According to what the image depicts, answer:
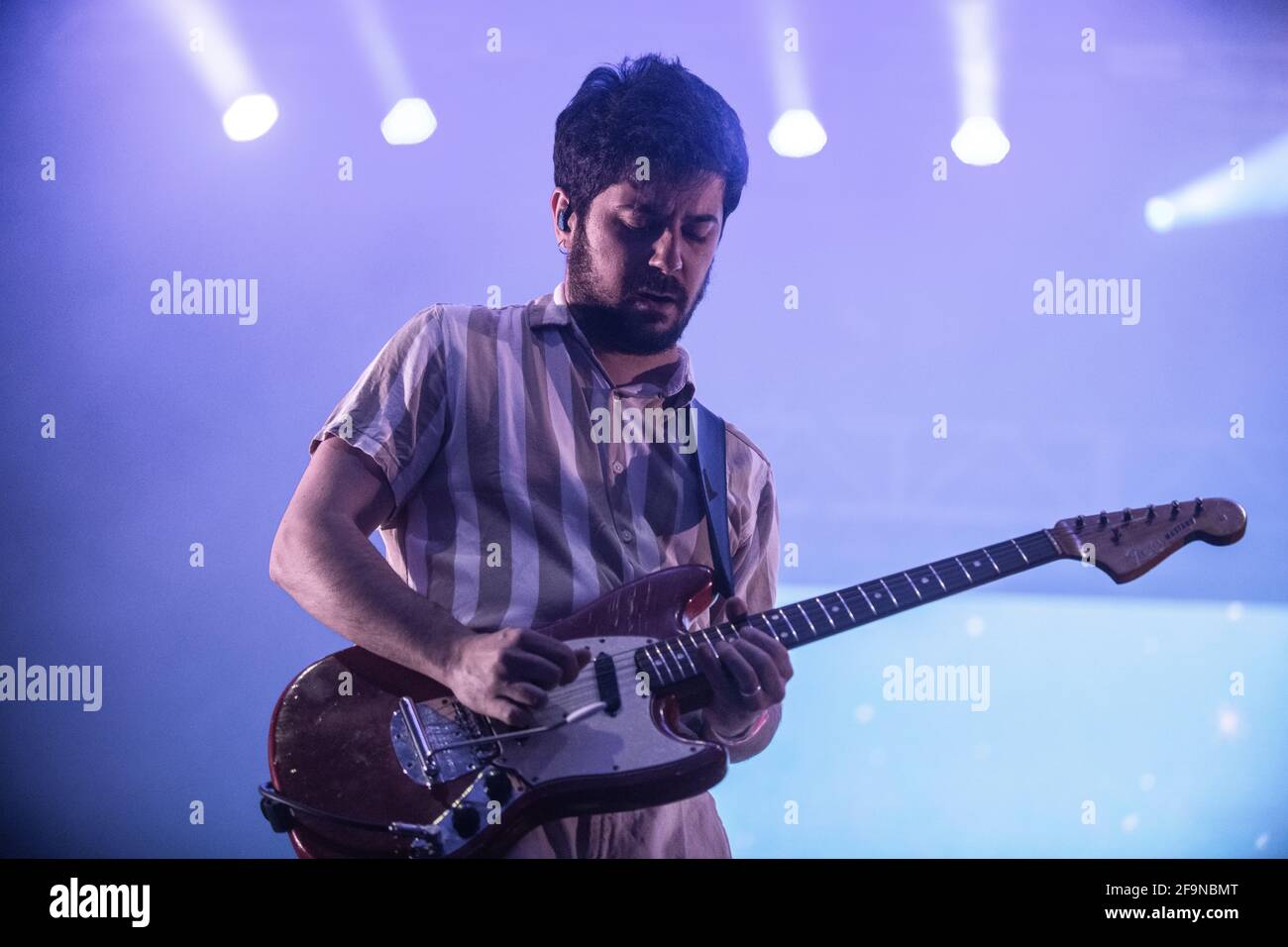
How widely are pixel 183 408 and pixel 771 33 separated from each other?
1.60 m

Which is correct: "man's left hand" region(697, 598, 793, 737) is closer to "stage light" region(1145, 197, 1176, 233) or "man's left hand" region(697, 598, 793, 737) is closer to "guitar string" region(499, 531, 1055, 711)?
"guitar string" region(499, 531, 1055, 711)

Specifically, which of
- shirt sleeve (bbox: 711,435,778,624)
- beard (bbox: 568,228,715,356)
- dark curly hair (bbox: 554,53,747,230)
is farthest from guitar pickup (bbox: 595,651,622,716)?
dark curly hair (bbox: 554,53,747,230)

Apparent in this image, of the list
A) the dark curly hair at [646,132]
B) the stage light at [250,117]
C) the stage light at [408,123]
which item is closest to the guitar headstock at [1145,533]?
the dark curly hair at [646,132]

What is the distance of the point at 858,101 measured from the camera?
2.55 m

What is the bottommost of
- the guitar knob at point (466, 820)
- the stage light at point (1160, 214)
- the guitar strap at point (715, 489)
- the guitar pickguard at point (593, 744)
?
the guitar knob at point (466, 820)

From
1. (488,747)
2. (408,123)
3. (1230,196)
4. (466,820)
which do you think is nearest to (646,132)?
(408,123)

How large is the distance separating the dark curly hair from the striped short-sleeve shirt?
0.28m

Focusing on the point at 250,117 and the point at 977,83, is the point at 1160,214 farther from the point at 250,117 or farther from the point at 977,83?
the point at 250,117

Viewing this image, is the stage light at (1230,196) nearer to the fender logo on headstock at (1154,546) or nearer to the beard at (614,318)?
the fender logo on headstock at (1154,546)

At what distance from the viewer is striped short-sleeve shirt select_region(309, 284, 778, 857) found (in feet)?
6.31

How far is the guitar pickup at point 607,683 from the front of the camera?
1830 millimetres

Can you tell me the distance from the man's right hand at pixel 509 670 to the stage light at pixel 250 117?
4.56ft
